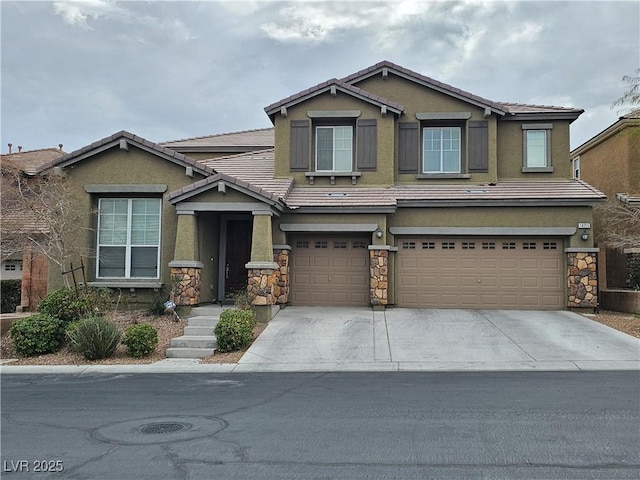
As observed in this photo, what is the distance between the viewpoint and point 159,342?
1339cm

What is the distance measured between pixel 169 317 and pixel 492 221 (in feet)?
31.4

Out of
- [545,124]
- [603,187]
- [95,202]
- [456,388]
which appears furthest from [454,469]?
[603,187]

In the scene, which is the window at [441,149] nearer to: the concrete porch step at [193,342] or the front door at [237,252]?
the front door at [237,252]

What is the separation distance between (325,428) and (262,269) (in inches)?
330

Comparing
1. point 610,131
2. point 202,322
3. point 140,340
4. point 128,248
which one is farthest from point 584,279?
Answer: point 128,248

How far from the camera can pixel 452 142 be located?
742 inches

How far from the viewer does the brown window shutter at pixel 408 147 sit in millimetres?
18625

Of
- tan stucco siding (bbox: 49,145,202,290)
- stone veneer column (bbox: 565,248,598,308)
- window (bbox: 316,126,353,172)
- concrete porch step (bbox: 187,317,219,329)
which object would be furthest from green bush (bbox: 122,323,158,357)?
stone veneer column (bbox: 565,248,598,308)

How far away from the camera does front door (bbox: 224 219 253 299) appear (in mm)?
17734

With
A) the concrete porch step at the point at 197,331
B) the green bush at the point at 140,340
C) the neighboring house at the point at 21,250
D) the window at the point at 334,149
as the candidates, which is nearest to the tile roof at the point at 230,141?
the window at the point at 334,149

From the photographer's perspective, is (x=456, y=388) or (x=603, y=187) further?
(x=603, y=187)

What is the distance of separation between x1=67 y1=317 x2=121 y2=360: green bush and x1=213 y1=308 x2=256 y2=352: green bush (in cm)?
217

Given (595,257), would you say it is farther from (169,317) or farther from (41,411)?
(41,411)

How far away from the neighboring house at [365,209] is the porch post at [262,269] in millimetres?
37
